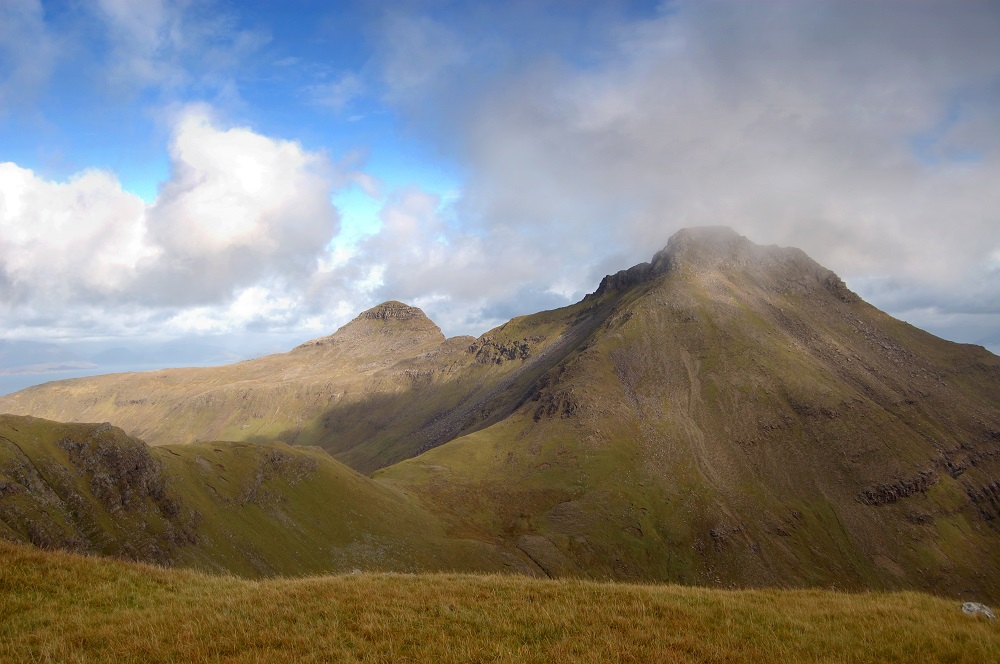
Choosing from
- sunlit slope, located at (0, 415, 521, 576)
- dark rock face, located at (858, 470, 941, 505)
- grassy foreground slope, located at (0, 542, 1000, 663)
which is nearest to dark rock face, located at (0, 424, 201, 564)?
sunlit slope, located at (0, 415, 521, 576)

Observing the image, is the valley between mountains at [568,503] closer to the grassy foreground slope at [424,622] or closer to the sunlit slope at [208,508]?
the sunlit slope at [208,508]

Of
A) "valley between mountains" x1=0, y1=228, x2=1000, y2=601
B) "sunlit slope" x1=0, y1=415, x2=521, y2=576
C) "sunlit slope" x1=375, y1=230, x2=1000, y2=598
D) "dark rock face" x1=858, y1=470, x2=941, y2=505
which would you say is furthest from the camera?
"dark rock face" x1=858, y1=470, x2=941, y2=505

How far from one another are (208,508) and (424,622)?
252 feet

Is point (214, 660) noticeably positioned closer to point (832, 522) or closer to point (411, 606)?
point (411, 606)

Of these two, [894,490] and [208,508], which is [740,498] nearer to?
[894,490]

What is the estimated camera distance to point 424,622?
17703 mm

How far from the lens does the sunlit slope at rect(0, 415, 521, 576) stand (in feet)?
198

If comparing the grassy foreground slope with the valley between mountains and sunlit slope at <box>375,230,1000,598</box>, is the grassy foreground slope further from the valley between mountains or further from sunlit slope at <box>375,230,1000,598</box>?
sunlit slope at <box>375,230,1000,598</box>

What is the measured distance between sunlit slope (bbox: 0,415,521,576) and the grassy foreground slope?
40.0 m

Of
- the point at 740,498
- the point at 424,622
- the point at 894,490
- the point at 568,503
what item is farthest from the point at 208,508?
A: the point at 894,490

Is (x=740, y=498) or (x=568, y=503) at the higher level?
(x=740, y=498)

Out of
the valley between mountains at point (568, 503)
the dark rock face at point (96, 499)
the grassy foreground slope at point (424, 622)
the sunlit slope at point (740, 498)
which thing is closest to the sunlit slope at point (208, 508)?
the dark rock face at point (96, 499)

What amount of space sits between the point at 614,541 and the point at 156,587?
13824 cm

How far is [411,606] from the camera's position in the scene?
19156mm
